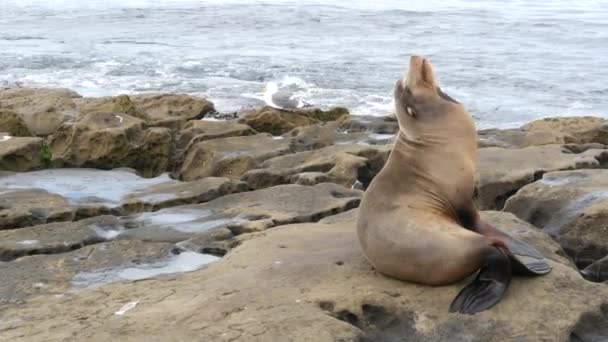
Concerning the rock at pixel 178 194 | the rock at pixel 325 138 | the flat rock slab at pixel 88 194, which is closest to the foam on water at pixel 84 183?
the flat rock slab at pixel 88 194

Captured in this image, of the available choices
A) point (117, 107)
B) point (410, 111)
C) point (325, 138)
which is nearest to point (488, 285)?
point (410, 111)

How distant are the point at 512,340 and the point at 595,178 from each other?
266cm

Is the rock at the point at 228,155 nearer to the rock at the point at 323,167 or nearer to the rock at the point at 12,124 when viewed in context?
the rock at the point at 323,167

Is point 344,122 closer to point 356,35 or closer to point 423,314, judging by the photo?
point 423,314

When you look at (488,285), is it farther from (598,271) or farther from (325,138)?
(325,138)

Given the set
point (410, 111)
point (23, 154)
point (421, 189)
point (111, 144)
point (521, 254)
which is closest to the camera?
point (521, 254)

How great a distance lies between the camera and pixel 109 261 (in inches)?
194

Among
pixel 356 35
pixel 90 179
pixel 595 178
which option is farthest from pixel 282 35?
pixel 595 178

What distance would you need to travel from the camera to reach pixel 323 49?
2005cm

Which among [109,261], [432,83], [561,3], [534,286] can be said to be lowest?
[561,3]

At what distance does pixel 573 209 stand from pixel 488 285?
69.1 inches

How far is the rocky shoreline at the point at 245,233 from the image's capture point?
12.3 feet

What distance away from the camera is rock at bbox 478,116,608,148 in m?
8.72

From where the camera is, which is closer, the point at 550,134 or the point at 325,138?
the point at 325,138
